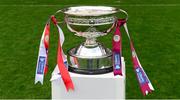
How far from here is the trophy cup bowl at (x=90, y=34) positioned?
1.81 meters

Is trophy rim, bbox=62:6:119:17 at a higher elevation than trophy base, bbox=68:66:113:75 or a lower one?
higher

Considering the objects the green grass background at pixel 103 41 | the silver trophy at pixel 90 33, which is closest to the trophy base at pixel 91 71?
the silver trophy at pixel 90 33

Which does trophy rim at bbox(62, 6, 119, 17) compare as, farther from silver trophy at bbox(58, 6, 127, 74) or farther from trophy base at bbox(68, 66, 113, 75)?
trophy base at bbox(68, 66, 113, 75)

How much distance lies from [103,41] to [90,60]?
2412 millimetres

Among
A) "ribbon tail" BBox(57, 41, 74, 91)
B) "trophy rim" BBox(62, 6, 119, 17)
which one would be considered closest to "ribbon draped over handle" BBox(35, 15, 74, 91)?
"ribbon tail" BBox(57, 41, 74, 91)

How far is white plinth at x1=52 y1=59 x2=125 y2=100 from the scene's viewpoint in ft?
6.17

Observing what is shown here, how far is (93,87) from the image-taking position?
1.91 meters

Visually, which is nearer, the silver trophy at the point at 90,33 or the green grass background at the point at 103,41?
the silver trophy at the point at 90,33

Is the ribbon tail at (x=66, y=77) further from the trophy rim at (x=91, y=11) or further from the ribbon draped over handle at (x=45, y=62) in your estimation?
the trophy rim at (x=91, y=11)

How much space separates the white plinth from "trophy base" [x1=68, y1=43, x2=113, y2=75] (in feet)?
0.09

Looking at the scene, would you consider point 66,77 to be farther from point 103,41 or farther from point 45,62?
point 103,41

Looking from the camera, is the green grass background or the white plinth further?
the green grass background

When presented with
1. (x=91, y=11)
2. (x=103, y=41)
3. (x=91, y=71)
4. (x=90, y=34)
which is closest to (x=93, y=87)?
(x=91, y=71)

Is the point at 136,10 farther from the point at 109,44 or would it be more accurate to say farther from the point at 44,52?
the point at 44,52
